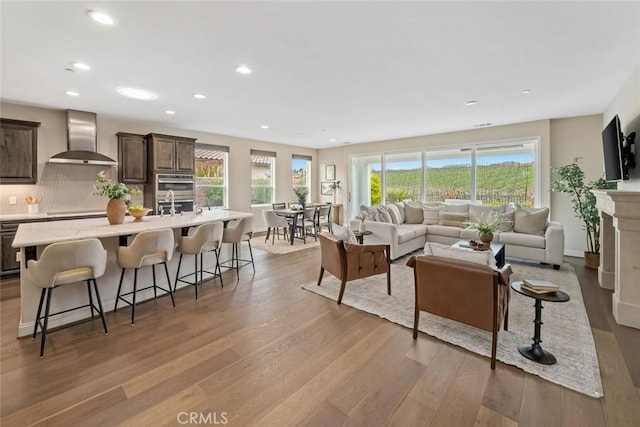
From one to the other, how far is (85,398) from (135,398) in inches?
12.7

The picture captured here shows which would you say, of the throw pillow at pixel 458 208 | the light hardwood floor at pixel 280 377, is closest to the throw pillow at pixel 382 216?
the throw pillow at pixel 458 208

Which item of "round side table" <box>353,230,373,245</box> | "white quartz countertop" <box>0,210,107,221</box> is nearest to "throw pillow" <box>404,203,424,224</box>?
"round side table" <box>353,230,373,245</box>

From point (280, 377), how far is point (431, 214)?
5166mm

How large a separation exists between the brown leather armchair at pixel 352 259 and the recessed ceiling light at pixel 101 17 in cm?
285

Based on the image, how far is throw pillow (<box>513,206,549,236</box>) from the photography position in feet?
15.8

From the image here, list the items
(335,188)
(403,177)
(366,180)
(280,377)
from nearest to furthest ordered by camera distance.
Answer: (280,377), (403,177), (366,180), (335,188)

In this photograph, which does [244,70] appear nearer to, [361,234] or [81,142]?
[361,234]

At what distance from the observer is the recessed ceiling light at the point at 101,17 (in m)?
2.14

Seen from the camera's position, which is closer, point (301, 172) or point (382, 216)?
point (382, 216)

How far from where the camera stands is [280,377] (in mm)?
2012

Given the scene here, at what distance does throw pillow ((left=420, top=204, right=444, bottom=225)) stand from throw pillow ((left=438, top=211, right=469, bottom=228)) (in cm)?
13

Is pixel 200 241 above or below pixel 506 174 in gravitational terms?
below

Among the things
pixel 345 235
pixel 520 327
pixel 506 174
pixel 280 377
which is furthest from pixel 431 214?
pixel 280 377

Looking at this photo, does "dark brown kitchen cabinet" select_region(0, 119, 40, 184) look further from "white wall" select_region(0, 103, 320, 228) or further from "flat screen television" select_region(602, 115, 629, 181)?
"flat screen television" select_region(602, 115, 629, 181)
